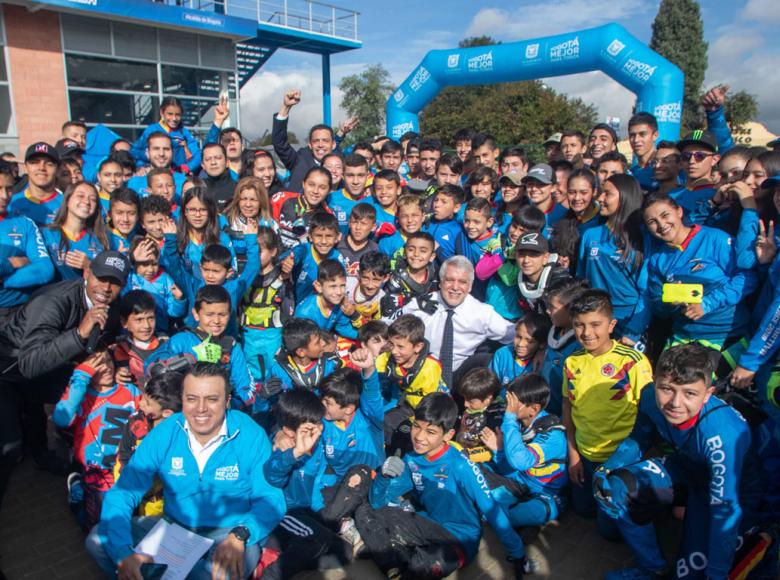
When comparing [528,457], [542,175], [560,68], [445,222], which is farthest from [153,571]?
[560,68]

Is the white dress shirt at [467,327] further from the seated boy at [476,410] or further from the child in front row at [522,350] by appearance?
the seated boy at [476,410]

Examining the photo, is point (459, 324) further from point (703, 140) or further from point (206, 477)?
point (703, 140)

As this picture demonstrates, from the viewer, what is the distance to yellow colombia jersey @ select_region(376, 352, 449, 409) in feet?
13.6

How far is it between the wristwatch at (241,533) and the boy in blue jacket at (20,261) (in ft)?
8.23

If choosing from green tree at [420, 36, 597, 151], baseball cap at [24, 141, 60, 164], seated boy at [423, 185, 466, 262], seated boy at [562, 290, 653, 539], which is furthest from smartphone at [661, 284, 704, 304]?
green tree at [420, 36, 597, 151]

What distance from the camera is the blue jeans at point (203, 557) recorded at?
2770 mm

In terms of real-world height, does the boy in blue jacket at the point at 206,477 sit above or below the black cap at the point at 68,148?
below

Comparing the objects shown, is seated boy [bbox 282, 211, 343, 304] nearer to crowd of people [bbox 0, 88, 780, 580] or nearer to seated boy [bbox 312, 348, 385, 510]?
crowd of people [bbox 0, 88, 780, 580]

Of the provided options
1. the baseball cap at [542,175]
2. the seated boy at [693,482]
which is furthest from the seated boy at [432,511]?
the baseball cap at [542,175]

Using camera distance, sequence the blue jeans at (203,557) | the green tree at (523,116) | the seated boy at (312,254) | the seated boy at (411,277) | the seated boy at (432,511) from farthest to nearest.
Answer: the green tree at (523,116) < the seated boy at (312,254) < the seated boy at (411,277) < the seated boy at (432,511) < the blue jeans at (203,557)

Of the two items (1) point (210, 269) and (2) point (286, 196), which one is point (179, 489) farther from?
(2) point (286, 196)

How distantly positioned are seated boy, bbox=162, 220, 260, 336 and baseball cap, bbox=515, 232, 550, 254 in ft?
7.16

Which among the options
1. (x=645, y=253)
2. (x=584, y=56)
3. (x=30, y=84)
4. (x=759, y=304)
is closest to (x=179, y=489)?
(x=645, y=253)

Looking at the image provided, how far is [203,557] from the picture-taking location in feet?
9.23
